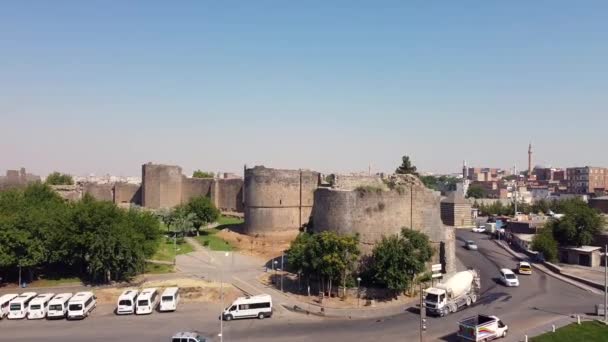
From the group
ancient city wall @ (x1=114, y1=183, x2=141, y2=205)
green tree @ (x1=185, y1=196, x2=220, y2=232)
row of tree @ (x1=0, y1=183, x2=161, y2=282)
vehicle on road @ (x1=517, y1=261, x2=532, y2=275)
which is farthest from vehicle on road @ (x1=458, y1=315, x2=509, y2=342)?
ancient city wall @ (x1=114, y1=183, x2=141, y2=205)

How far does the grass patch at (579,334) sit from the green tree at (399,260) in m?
7.88

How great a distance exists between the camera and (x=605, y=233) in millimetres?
40656

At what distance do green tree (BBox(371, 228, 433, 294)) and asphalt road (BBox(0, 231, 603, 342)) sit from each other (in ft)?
6.75

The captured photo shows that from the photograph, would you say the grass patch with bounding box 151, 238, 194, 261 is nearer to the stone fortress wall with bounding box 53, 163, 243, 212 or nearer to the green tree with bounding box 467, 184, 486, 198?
the stone fortress wall with bounding box 53, 163, 243, 212

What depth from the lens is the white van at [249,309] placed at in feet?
82.0

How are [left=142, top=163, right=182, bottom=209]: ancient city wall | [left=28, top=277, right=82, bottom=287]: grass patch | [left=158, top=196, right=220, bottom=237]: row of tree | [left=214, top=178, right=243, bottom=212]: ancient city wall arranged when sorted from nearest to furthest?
1. [left=28, top=277, right=82, bottom=287]: grass patch
2. [left=158, top=196, right=220, bottom=237]: row of tree
3. [left=214, top=178, right=243, bottom=212]: ancient city wall
4. [left=142, top=163, right=182, bottom=209]: ancient city wall

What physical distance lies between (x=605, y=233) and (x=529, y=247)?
6.54 meters

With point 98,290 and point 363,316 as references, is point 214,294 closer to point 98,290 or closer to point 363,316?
point 98,290

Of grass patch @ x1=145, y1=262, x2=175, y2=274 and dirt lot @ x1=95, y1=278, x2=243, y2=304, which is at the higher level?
grass patch @ x1=145, y1=262, x2=175, y2=274

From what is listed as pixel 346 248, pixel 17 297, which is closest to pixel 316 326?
pixel 346 248

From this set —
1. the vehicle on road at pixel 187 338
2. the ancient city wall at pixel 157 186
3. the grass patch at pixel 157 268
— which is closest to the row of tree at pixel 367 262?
the vehicle on road at pixel 187 338

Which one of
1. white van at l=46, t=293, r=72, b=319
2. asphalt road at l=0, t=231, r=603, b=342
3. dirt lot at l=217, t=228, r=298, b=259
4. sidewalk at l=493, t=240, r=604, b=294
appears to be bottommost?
asphalt road at l=0, t=231, r=603, b=342

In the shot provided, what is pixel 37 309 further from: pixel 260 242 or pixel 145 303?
pixel 260 242

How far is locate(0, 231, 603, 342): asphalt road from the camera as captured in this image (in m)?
22.3
